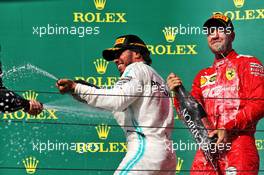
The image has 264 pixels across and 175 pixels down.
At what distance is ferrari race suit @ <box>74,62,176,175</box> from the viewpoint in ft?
15.4

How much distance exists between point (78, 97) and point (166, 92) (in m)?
0.44

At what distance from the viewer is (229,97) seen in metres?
5.21

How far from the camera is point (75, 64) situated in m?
5.74

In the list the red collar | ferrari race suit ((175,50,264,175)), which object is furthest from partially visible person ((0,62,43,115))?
the red collar

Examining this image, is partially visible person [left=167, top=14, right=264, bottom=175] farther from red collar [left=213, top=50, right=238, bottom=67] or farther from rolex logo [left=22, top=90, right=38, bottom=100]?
rolex logo [left=22, top=90, right=38, bottom=100]

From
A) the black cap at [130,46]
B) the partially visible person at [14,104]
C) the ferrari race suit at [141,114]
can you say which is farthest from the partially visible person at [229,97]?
the partially visible person at [14,104]

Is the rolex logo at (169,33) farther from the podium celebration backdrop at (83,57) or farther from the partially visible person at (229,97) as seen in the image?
the partially visible person at (229,97)

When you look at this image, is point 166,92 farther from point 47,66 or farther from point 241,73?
point 47,66

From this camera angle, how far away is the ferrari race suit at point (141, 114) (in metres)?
4.70

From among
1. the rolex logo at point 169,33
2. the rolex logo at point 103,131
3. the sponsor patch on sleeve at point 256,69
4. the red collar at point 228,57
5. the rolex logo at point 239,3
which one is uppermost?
the rolex logo at point 239,3

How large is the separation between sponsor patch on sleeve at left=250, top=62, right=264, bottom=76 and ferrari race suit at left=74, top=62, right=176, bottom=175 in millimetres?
559

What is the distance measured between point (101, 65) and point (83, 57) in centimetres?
11

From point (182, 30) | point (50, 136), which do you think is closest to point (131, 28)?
point (182, 30)

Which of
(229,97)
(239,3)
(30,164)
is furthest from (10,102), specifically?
(239,3)
